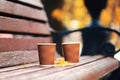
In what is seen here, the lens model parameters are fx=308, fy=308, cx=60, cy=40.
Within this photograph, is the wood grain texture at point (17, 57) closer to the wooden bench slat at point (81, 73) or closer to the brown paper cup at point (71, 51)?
the brown paper cup at point (71, 51)

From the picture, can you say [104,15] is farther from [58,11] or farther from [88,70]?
[88,70]

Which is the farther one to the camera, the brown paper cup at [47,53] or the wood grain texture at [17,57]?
the wood grain texture at [17,57]

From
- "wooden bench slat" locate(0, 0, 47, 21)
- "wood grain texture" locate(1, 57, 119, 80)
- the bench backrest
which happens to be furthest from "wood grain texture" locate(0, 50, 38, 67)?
"wood grain texture" locate(1, 57, 119, 80)

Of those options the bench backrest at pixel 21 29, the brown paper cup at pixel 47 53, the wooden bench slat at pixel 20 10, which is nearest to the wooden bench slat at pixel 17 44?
the bench backrest at pixel 21 29

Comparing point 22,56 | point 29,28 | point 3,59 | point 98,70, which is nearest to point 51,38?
point 29,28

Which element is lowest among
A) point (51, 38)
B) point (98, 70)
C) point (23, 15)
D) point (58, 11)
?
point (98, 70)

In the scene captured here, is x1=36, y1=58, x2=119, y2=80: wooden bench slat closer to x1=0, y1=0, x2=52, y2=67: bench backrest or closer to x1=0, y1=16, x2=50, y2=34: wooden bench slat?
x1=0, y1=0, x2=52, y2=67: bench backrest
